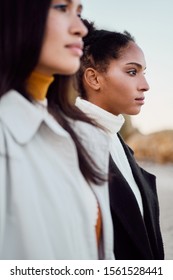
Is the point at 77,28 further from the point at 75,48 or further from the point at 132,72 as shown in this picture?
the point at 132,72

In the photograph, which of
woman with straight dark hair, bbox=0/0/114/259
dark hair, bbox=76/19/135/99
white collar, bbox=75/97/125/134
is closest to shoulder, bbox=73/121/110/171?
woman with straight dark hair, bbox=0/0/114/259

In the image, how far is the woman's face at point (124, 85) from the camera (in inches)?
55.2

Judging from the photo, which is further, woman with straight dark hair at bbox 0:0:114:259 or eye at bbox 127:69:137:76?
eye at bbox 127:69:137:76

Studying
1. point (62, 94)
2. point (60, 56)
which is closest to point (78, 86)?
point (62, 94)

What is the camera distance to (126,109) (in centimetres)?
142

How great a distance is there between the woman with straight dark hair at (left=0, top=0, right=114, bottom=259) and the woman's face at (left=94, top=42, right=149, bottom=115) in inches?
19.7

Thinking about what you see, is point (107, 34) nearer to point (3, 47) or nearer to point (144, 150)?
point (3, 47)

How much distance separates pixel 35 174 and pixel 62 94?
0.22 m

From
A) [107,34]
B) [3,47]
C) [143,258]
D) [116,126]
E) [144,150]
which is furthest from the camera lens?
[144,150]

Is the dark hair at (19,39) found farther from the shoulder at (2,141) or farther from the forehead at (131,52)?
the forehead at (131,52)

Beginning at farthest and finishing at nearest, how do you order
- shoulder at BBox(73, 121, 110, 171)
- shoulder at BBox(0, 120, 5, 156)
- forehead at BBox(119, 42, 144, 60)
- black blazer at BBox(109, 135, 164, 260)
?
forehead at BBox(119, 42, 144, 60), black blazer at BBox(109, 135, 164, 260), shoulder at BBox(73, 121, 110, 171), shoulder at BBox(0, 120, 5, 156)

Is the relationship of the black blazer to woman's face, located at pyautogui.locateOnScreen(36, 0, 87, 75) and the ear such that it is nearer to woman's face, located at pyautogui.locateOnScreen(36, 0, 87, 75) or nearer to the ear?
the ear

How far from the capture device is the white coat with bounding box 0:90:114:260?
2.66ft

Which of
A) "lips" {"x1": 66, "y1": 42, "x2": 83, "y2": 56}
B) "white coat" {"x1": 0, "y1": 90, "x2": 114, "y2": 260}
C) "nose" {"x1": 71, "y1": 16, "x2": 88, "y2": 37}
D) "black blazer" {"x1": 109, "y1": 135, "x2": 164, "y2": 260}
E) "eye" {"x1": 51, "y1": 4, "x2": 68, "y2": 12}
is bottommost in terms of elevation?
"black blazer" {"x1": 109, "y1": 135, "x2": 164, "y2": 260}
